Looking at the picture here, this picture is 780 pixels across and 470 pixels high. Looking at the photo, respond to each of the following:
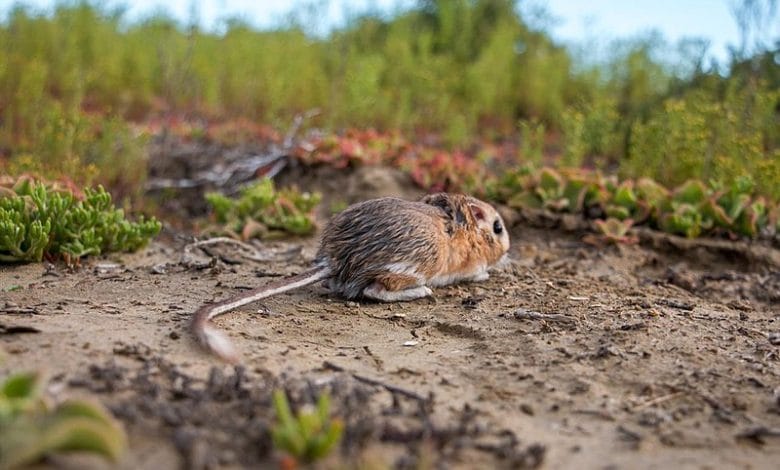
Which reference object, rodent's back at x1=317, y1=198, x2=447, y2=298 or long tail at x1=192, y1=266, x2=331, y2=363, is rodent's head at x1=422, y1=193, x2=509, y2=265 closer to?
rodent's back at x1=317, y1=198, x2=447, y2=298

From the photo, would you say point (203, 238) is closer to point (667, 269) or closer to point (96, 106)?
point (667, 269)

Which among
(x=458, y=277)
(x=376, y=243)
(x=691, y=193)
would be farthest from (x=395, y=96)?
(x=376, y=243)

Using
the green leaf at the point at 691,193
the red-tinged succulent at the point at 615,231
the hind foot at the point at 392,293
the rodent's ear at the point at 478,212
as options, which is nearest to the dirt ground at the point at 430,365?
the hind foot at the point at 392,293

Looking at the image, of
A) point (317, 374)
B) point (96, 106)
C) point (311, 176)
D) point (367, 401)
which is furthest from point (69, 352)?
point (96, 106)

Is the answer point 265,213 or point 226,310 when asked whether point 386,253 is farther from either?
point 265,213

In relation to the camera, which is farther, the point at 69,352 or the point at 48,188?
the point at 48,188

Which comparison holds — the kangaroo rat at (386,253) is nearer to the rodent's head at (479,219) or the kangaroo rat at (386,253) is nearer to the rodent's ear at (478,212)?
the rodent's head at (479,219)
